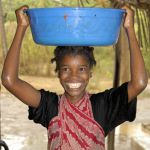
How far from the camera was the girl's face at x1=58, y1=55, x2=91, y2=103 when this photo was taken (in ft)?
5.15

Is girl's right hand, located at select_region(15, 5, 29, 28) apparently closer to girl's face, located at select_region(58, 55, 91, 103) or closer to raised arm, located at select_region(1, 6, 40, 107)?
raised arm, located at select_region(1, 6, 40, 107)

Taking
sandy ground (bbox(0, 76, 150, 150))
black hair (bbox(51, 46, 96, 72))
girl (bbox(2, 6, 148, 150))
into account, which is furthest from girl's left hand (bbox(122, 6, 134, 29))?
sandy ground (bbox(0, 76, 150, 150))

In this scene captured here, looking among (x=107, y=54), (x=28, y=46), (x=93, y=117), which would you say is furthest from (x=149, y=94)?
(x=93, y=117)

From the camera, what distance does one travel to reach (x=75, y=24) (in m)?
1.38

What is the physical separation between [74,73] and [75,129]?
0.22 m

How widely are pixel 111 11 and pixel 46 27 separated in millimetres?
216

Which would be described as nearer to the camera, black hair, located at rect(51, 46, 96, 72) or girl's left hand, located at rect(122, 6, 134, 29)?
girl's left hand, located at rect(122, 6, 134, 29)

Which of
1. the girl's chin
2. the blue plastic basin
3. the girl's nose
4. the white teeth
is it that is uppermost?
the blue plastic basin

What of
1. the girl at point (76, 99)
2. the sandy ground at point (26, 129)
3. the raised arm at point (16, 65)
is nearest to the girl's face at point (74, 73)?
the girl at point (76, 99)

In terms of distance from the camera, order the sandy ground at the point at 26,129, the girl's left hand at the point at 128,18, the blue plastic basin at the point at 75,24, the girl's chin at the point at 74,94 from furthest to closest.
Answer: the sandy ground at the point at 26,129
the girl's chin at the point at 74,94
the girl's left hand at the point at 128,18
the blue plastic basin at the point at 75,24

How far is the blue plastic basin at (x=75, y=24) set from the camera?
4.48 ft

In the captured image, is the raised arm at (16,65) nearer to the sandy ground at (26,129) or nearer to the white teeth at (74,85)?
the white teeth at (74,85)

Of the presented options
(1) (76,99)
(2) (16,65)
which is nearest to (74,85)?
(1) (76,99)

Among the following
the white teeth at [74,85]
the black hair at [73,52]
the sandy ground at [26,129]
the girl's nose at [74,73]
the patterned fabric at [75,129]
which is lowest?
the sandy ground at [26,129]
